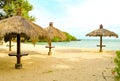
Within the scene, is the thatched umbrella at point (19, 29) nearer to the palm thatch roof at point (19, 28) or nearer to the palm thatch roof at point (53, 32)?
the palm thatch roof at point (19, 28)

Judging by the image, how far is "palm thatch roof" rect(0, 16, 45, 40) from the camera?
316 inches

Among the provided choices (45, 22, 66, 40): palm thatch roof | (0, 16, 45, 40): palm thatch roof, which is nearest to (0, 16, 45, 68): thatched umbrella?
(0, 16, 45, 40): palm thatch roof

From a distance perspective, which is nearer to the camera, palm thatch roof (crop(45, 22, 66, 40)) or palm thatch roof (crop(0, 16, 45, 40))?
palm thatch roof (crop(0, 16, 45, 40))

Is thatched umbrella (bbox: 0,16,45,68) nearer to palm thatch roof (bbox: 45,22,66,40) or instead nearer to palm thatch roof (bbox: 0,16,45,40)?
palm thatch roof (bbox: 0,16,45,40)

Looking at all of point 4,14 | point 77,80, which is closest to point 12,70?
point 77,80

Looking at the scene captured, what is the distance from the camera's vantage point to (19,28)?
811 centimetres

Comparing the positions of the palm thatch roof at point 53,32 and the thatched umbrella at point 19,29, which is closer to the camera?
the thatched umbrella at point 19,29

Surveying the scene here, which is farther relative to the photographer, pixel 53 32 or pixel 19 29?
pixel 53 32

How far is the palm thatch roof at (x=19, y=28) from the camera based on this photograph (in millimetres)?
8039

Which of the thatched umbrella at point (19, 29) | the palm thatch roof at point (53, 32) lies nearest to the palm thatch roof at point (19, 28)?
the thatched umbrella at point (19, 29)

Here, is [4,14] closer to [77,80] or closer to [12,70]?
[12,70]

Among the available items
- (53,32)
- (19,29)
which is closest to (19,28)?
(19,29)

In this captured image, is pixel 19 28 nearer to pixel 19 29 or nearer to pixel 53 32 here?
pixel 19 29

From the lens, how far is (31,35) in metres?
8.23
